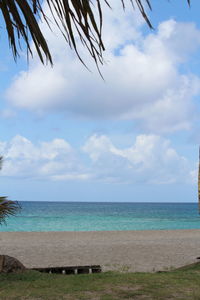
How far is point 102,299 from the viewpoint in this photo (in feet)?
20.2

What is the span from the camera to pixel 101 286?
7.04m

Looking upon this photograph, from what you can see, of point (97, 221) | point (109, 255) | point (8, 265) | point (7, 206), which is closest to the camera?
point (7, 206)

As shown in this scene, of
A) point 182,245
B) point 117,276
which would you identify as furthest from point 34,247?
point 117,276

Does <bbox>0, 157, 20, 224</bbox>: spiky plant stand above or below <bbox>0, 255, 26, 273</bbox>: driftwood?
above

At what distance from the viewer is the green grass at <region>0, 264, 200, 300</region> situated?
641 centimetres

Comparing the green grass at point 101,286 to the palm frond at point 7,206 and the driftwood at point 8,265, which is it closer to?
the driftwood at point 8,265

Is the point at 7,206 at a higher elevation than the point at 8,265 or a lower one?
higher

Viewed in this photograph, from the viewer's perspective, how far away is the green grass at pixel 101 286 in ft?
21.0

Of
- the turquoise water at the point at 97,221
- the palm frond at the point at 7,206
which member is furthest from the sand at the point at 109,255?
the turquoise water at the point at 97,221

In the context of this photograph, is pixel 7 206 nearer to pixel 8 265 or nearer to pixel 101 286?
pixel 8 265

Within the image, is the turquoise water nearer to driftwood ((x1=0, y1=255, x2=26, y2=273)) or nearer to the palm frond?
driftwood ((x1=0, y1=255, x2=26, y2=273))

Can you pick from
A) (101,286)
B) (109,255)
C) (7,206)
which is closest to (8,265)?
(7,206)

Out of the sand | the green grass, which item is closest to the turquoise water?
the sand

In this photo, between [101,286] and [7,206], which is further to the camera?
[7,206]
